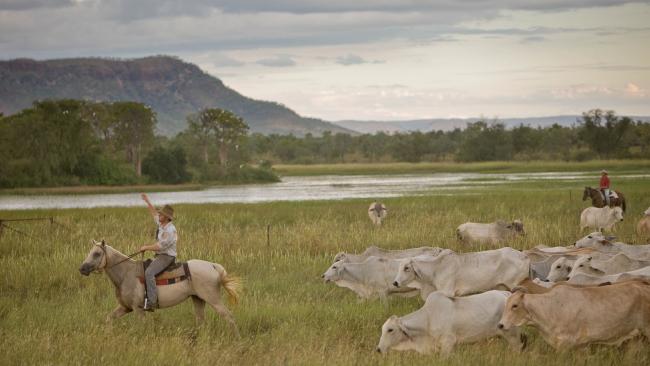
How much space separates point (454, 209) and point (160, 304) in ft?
81.3

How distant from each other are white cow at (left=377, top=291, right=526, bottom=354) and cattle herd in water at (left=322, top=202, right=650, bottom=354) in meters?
0.01

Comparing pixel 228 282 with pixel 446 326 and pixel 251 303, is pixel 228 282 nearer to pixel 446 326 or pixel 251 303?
pixel 251 303

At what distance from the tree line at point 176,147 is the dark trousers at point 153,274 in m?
65.9

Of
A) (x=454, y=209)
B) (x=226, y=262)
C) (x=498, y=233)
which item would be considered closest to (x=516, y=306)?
(x=226, y=262)

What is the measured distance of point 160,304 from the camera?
13430 mm

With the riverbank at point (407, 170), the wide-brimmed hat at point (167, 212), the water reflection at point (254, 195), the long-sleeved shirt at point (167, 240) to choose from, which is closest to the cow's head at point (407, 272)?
the long-sleeved shirt at point (167, 240)

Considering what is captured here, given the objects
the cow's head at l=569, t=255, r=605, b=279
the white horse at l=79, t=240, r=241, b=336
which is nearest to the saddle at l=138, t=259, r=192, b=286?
the white horse at l=79, t=240, r=241, b=336

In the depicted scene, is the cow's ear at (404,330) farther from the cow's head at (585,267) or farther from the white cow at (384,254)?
the white cow at (384,254)

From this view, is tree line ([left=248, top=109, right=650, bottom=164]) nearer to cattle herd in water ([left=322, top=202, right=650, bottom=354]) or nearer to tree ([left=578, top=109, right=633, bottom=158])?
tree ([left=578, top=109, right=633, bottom=158])

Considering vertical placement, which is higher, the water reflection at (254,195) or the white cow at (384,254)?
the white cow at (384,254)

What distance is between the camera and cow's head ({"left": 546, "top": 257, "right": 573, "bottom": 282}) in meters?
15.5

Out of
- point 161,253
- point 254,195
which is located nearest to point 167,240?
point 161,253

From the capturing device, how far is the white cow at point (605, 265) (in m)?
15.1

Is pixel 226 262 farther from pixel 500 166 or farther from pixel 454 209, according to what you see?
pixel 500 166
